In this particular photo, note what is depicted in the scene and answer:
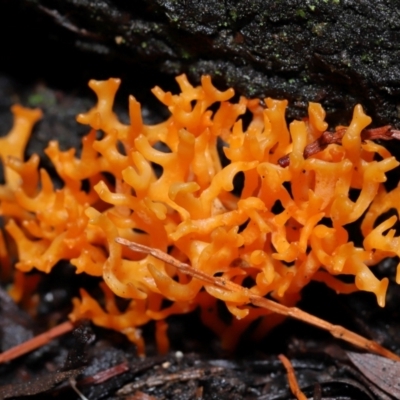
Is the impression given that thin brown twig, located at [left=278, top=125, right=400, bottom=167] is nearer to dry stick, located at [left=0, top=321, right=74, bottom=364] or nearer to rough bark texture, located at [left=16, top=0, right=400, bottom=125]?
rough bark texture, located at [left=16, top=0, right=400, bottom=125]

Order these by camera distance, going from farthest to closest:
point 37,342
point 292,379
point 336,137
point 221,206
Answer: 1. point 37,342
2. point 292,379
3. point 221,206
4. point 336,137

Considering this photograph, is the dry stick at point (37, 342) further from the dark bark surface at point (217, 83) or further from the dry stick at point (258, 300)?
the dry stick at point (258, 300)

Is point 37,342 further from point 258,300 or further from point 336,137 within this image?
point 336,137

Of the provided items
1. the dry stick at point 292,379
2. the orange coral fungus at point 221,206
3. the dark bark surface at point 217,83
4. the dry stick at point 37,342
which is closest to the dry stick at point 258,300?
the orange coral fungus at point 221,206

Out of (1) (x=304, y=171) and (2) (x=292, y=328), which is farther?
(2) (x=292, y=328)

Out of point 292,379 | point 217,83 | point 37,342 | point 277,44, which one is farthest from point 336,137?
point 37,342

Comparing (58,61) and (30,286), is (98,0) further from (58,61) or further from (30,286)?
(30,286)

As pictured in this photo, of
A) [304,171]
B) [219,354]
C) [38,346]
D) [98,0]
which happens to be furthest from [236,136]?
[38,346]
